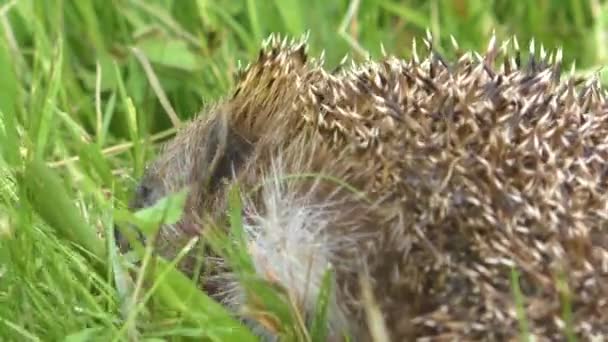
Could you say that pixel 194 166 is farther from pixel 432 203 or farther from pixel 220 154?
pixel 432 203

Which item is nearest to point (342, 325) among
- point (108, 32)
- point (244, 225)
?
point (244, 225)

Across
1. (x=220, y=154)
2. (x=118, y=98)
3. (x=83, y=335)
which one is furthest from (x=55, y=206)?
(x=118, y=98)

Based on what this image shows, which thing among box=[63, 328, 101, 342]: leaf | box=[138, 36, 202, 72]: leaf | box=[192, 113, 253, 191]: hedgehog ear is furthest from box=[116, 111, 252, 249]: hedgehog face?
box=[138, 36, 202, 72]: leaf

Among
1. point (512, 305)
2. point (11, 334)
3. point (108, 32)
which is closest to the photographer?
point (512, 305)

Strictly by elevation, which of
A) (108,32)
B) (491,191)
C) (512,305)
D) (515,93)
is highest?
(108,32)

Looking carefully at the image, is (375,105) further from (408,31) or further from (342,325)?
(408,31)

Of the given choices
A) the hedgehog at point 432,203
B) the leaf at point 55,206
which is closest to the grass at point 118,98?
the leaf at point 55,206

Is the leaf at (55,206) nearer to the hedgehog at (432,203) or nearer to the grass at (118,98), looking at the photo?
the grass at (118,98)
